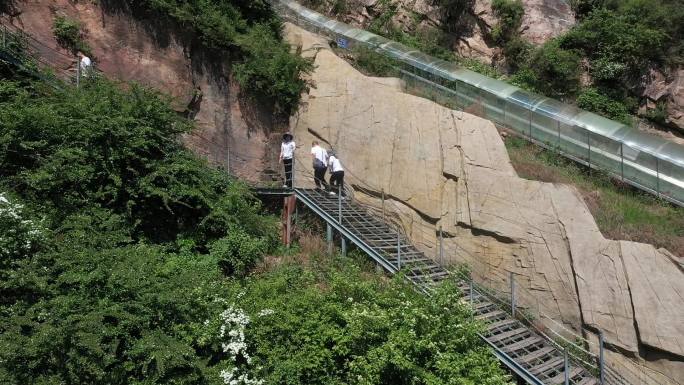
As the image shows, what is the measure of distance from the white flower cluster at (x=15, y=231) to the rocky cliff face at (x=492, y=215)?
746 centimetres

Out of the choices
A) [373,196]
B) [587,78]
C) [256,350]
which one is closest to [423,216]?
[373,196]

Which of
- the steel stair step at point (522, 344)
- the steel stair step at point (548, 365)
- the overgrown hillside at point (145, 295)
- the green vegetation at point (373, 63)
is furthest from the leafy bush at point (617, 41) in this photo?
the overgrown hillside at point (145, 295)

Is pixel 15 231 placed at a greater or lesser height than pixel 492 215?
greater

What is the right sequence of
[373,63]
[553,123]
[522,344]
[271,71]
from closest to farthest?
[522,344], [553,123], [271,71], [373,63]

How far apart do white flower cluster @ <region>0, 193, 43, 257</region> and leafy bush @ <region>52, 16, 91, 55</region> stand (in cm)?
677

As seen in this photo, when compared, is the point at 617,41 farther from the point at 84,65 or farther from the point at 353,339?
the point at 84,65

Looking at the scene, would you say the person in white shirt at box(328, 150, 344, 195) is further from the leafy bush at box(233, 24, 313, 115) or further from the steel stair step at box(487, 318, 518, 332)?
the steel stair step at box(487, 318, 518, 332)

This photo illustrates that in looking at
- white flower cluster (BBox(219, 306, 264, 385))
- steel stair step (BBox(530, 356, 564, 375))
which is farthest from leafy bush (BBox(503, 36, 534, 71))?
white flower cluster (BBox(219, 306, 264, 385))

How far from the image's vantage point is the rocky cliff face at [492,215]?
1033 cm

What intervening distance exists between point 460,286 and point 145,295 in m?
6.40

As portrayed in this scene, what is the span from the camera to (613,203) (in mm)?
12188

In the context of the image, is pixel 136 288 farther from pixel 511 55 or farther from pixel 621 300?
pixel 511 55

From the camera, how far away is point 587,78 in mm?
18391

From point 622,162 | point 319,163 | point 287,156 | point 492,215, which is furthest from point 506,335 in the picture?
point 287,156
